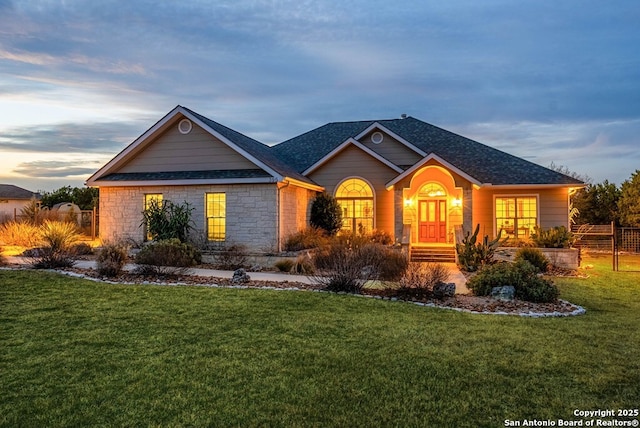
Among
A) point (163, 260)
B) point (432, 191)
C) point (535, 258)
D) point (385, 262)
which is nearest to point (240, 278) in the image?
point (163, 260)

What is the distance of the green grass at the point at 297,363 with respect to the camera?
4195 millimetres

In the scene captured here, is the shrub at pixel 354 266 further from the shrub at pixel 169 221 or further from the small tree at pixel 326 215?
the shrub at pixel 169 221

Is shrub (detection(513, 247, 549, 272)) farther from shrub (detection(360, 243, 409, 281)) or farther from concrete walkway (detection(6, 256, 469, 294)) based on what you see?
shrub (detection(360, 243, 409, 281))

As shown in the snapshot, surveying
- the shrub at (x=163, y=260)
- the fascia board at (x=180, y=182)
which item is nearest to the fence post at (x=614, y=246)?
the fascia board at (x=180, y=182)

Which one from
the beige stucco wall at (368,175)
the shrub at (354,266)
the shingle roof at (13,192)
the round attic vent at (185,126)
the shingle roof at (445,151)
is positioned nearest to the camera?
the shrub at (354,266)

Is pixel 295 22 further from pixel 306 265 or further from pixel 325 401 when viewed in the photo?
pixel 325 401

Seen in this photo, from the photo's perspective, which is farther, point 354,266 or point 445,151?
point 445,151

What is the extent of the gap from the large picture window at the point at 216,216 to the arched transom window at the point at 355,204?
5908mm

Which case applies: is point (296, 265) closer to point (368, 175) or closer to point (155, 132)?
point (368, 175)

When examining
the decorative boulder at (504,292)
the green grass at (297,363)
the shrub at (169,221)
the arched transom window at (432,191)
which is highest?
the arched transom window at (432,191)

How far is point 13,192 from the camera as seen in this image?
159ft

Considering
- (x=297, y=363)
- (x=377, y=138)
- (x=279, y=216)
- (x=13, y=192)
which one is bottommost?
(x=297, y=363)

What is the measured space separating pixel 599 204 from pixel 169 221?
26.0 meters

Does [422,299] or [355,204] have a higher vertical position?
[355,204]
